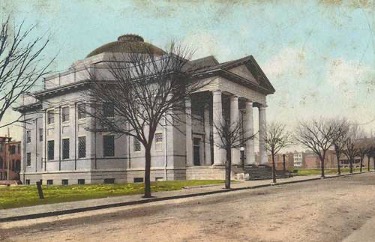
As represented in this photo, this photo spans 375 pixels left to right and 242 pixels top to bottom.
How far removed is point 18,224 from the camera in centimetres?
1292

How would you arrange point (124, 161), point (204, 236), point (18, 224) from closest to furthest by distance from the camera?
point (204, 236) < point (18, 224) < point (124, 161)

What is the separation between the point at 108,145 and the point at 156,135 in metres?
5.42

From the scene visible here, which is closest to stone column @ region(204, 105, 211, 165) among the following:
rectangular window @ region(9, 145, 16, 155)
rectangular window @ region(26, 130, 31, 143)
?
rectangular window @ region(26, 130, 31, 143)

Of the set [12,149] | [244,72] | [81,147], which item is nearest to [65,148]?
[81,147]

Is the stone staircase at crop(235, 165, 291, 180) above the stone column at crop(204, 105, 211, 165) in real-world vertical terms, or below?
below

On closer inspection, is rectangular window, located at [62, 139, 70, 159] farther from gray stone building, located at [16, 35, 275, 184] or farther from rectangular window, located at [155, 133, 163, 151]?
rectangular window, located at [155, 133, 163, 151]

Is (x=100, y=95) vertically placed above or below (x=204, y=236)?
above

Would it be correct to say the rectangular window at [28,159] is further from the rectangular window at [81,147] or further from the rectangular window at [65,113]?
the rectangular window at [81,147]

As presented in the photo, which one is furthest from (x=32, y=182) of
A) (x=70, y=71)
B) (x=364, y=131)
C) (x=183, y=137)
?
(x=364, y=131)

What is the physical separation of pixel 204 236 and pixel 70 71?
39524mm

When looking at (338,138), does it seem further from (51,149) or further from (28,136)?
(28,136)

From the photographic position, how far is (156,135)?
4212cm

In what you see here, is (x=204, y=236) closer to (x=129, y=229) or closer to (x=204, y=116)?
(x=129, y=229)

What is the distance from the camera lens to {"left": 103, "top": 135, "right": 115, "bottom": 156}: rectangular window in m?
43.7
